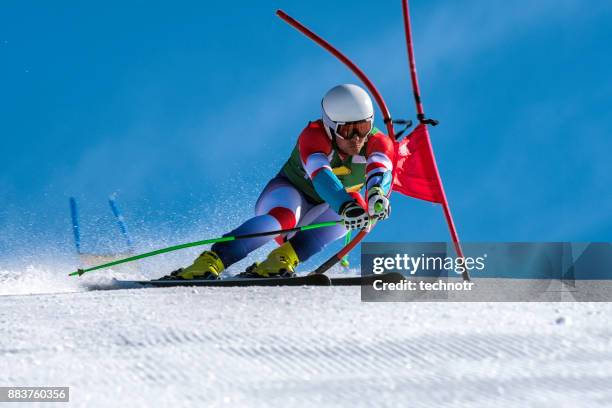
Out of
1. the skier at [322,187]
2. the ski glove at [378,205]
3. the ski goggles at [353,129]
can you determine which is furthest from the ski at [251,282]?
the ski goggles at [353,129]

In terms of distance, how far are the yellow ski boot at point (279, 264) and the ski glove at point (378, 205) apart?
2.55 feet

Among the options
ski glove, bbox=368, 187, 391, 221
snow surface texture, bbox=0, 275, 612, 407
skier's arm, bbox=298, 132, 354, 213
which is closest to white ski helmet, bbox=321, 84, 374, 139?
skier's arm, bbox=298, 132, 354, 213

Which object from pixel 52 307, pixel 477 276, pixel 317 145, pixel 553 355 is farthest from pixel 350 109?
pixel 553 355

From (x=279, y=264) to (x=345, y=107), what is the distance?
115 centimetres

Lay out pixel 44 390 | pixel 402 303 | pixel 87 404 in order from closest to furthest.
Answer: pixel 87 404
pixel 44 390
pixel 402 303

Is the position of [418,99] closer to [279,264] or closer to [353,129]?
[353,129]

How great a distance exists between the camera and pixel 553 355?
269cm

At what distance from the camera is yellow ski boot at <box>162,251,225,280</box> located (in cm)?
548

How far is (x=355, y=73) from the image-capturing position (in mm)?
5988

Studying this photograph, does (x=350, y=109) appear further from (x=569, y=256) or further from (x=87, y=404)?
→ (x=87, y=404)

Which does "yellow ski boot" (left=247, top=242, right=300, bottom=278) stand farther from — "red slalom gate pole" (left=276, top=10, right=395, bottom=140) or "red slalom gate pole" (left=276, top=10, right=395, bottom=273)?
"red slalom gate pole" (left=276, top=10, right=395, bottom=140)

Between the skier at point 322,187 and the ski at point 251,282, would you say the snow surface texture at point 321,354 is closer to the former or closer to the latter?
the ski at point 251,282

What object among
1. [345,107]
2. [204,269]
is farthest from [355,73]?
[204,269]

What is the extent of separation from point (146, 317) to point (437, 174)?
9.60ft
